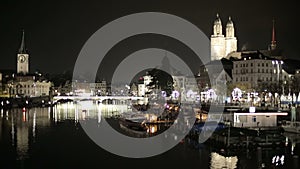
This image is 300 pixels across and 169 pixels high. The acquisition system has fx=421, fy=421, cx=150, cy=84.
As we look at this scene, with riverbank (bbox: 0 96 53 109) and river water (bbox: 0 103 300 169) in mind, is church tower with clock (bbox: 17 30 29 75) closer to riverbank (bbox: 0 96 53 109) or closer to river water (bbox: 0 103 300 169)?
riverbank (bbox: 0 96 53 109)

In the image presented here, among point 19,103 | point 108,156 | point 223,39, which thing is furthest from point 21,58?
point 108,156

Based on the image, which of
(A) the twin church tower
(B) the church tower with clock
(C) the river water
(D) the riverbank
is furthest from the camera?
(B) the church tower with clock

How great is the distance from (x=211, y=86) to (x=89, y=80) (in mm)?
75366

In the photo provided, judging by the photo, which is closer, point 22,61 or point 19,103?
point 19,103

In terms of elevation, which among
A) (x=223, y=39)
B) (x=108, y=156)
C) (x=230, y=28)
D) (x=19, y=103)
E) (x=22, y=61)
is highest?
(x=230, y=28)

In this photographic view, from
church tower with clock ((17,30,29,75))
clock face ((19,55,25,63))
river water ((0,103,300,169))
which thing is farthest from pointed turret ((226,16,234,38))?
river water ((0,103,300,169))

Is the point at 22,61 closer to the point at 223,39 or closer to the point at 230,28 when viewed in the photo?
the point at 223,39

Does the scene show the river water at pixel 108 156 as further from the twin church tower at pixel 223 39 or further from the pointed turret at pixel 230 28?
the pointed turret at pixel 230 28

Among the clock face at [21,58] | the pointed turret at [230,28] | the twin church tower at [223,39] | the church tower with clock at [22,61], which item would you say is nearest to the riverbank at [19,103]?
the church tower with clock at [22,61]

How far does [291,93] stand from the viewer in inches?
1741

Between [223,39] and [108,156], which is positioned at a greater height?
[223,39]

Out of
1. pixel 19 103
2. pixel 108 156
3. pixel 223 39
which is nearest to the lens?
pixel 108 156

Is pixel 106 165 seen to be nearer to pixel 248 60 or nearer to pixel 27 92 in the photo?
pixel 248 60

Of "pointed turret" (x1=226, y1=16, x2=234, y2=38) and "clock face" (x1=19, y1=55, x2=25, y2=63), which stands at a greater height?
"pointed turret" (x1=226, y1=16, x2=234, y2=38)
